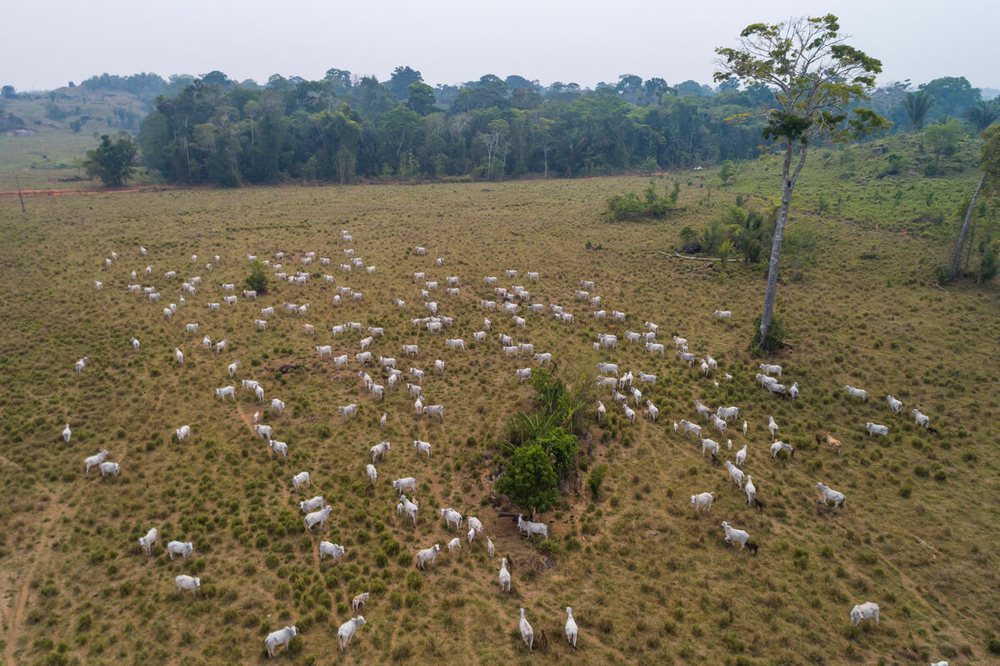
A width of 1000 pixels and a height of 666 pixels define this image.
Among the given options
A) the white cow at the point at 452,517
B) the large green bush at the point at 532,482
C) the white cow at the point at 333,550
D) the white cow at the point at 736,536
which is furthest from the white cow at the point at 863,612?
the white cow at the point at 333,550

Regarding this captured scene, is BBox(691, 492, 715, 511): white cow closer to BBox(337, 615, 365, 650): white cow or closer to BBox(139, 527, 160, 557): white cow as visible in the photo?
BBox(337, 615, 365, 650): white cow

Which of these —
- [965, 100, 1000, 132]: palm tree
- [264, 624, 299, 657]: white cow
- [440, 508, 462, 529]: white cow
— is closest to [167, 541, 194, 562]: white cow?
[264, 624, 299, 657]: white cow

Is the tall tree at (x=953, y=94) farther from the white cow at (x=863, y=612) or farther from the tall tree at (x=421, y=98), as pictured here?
the white cow at (x=863, y=612)

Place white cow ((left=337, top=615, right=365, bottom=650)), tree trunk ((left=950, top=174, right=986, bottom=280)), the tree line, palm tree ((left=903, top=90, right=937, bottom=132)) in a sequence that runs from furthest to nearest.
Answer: palm tree ((left=903, top=90, right=937, bottom=132))
the tree line
tree trunk ((left=950, top=174, right=986, bottom=280))
white cow ((left=337, top=615, right=365, bottom=650))

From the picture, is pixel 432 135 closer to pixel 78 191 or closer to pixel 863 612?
pixel 78 191

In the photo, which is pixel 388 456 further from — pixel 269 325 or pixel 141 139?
pixel 141 139

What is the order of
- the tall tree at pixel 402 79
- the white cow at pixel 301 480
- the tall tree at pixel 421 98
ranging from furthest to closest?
the tall tree at pixel 402 79 < the tall tree at pixel 421 98 < the white cow at pixel 301 480

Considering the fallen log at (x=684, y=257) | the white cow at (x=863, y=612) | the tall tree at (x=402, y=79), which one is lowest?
the white cow at (x=863, y=612)

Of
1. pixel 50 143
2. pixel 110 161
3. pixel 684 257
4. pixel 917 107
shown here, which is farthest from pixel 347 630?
pixel 50 143
